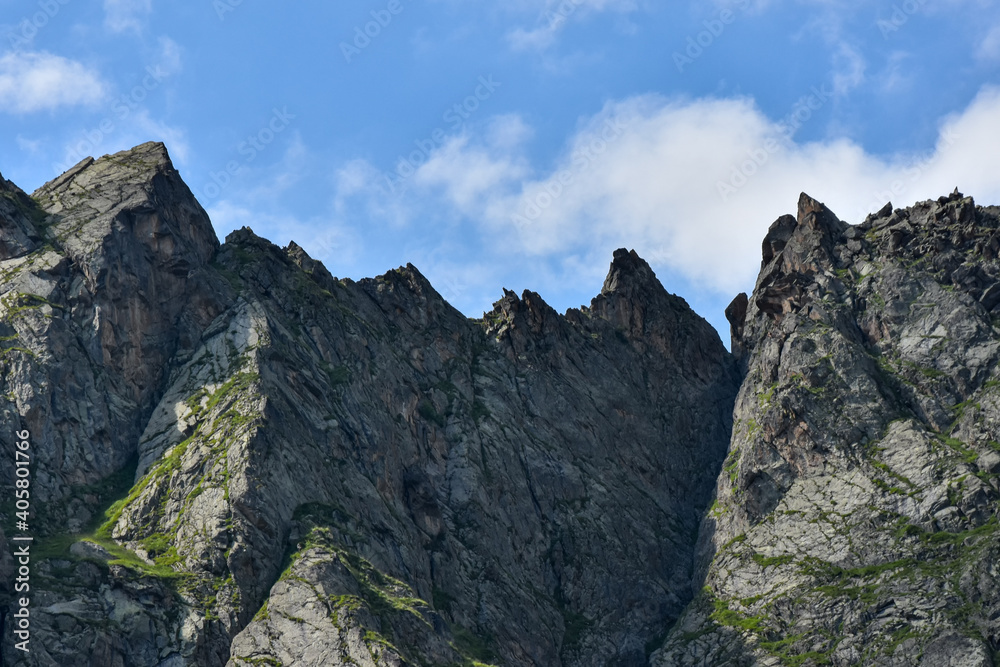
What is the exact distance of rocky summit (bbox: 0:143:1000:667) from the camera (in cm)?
11381

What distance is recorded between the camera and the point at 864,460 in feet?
503

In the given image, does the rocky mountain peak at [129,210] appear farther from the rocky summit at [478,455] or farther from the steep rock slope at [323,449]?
the rocky summit at [478,455]

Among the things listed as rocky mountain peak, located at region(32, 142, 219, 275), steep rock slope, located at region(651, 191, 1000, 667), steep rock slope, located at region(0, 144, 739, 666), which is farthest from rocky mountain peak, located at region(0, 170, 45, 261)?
steep rock slope, located at region(651, 191, 1000, 667)

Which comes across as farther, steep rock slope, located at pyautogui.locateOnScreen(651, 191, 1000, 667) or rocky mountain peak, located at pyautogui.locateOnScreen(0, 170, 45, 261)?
rocky mountain peak, located at pyautogui.locateOnScreen(0, 170, 45, 261)

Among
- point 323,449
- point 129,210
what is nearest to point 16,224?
point 129,210

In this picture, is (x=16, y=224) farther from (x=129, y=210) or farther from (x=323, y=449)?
(x=323, y=449)

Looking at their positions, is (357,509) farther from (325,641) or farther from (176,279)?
(176,279)

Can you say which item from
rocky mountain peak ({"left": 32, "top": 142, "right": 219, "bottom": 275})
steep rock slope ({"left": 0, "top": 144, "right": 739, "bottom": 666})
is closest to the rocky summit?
steep rock slope ({"left": 0, "top": 144, "right": 739, "bottom": 666})

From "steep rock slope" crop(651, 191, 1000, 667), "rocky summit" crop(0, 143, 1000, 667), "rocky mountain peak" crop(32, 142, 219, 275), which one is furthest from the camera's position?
"rocky mountain peak" crop(32, 142, 219, 275)

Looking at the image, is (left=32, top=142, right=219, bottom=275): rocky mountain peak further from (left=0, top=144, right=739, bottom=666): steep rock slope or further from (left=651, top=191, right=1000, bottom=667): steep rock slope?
(left=651, top=191, right=1000, bottom=667): steep rock slope

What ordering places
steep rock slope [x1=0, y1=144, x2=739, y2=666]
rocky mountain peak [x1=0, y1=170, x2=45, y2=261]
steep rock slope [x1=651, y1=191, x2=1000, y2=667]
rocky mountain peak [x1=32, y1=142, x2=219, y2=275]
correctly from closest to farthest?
steep rock slope [x1=0, y1=144, x2=739, y2=666]
steep rock slope [x1=651, y1=191, x2=1000, y2=667]
rocky mountain peak [x1=0, y1=170, x2=45, y2=261]
rocky mountain peak [x1=32, y1=142, x2=219, y2=275]

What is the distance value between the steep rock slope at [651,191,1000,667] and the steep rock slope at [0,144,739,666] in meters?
13.3

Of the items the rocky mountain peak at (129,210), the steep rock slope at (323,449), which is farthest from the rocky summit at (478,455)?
the rocky mountain peak at (129,210)

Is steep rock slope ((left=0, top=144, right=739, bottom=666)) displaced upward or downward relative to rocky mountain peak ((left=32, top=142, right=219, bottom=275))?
downward
